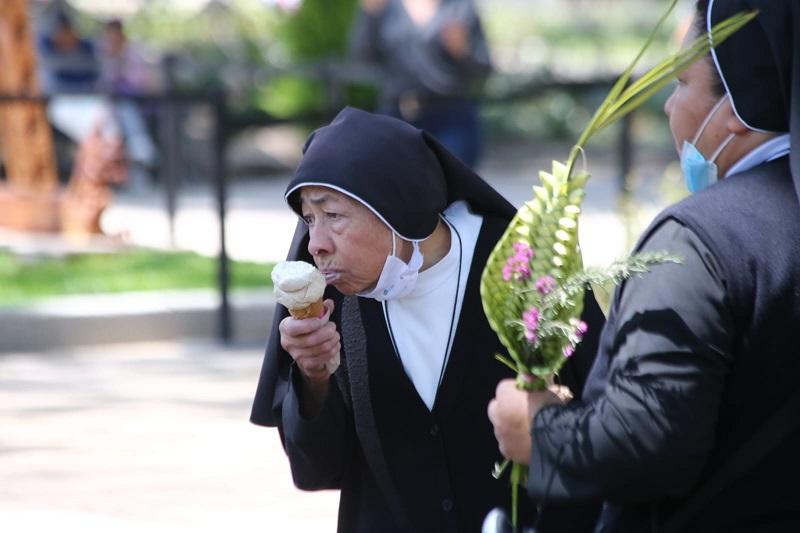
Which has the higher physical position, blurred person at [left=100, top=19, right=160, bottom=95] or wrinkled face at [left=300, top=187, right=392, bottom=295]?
wrinkled face at [left=300, top=187, right=392, bottom=295]

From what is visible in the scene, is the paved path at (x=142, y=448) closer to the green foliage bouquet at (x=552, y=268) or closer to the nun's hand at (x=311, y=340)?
the nun's hand at (x=311, y=340)

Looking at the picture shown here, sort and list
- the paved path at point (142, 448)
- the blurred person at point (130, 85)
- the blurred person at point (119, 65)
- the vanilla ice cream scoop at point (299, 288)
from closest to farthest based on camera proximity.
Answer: the vanilla ice cream scoop at point (299, 288)
the paved path at point (142, 448)
the blurred person at point (130, 85)
the blurred person at point (119, 65)

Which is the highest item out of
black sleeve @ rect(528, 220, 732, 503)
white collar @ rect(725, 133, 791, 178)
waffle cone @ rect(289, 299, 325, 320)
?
white collar @ rect(725, 133, 791, 178)

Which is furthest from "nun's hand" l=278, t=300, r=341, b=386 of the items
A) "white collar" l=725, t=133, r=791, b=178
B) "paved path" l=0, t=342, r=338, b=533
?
"paved path" l=0, t=342, r=338, b=533

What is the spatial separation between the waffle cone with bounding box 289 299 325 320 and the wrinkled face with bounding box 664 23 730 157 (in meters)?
0.74

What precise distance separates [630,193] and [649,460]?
21.2ft

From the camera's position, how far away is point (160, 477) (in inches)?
244

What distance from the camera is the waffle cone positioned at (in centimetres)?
296

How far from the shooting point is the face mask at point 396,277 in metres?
3.13

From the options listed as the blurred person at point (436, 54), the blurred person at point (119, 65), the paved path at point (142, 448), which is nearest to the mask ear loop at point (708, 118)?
the paved path at point (142, 448)

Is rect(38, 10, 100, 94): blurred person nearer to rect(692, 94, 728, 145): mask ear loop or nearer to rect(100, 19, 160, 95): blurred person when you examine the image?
rect(100, 19, 160, 95): blurred person

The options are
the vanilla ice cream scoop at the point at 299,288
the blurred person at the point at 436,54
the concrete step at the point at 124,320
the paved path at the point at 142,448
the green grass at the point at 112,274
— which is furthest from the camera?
the blurred person at the point at 436,54

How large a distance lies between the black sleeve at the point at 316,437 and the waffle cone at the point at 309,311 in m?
0.20

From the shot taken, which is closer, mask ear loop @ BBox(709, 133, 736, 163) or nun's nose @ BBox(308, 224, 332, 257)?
mask ear loop @ BBox(709, 133, 736, 163)
